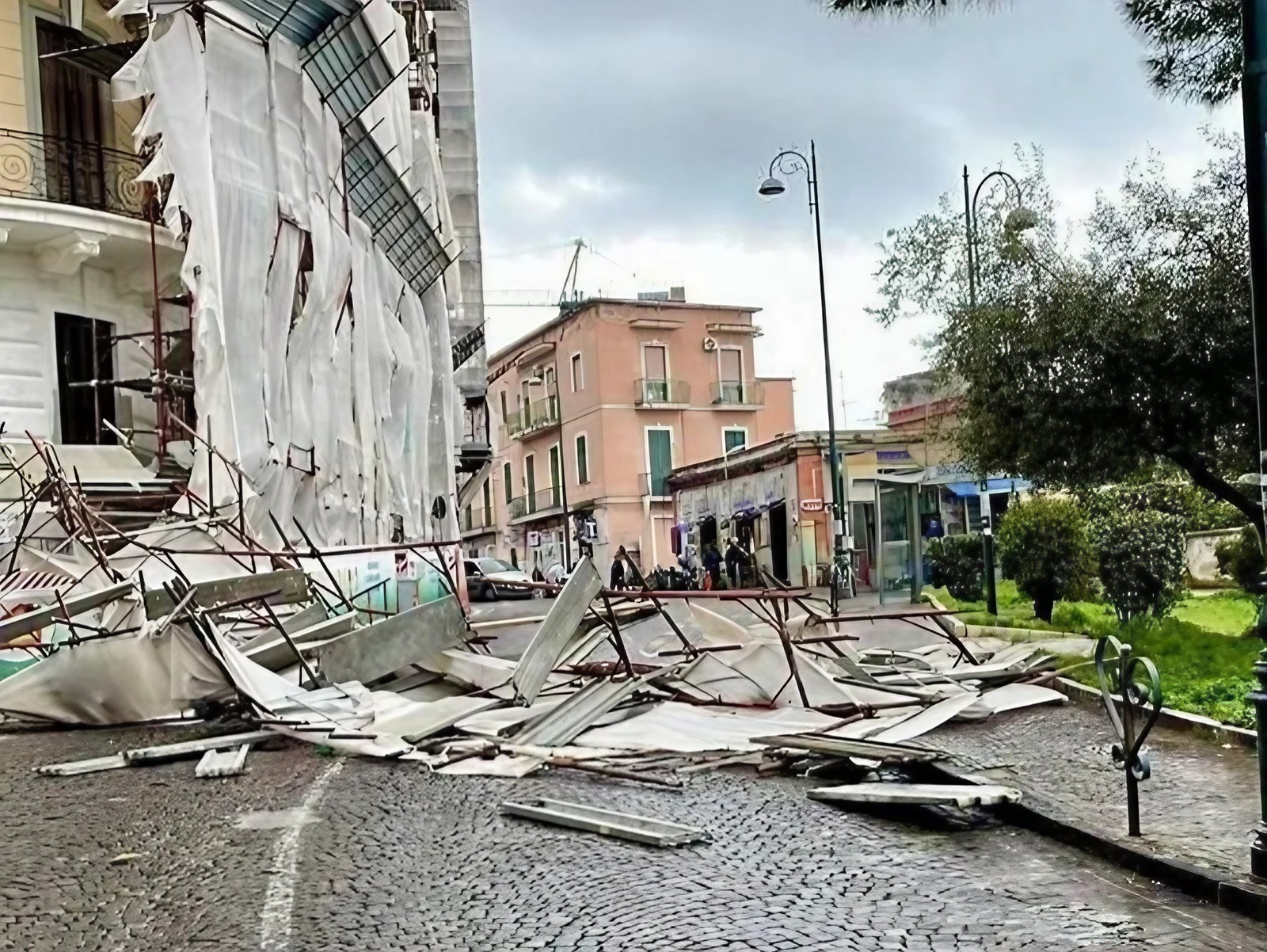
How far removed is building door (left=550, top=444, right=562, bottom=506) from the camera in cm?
6103

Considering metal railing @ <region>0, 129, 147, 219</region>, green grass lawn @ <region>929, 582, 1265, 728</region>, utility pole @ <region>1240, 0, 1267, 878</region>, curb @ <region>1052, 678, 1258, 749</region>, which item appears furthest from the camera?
metal railing @ <region>0, 129, 147, 219</region>

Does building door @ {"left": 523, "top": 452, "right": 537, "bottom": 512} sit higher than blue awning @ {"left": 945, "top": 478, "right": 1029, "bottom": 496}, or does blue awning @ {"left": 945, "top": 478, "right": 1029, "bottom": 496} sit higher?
building door @ {"left": 523, "top": 452, "right": 537, "bottom": 512}

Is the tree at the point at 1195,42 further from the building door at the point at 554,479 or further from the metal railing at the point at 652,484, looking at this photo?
the building door at the point at 554,479

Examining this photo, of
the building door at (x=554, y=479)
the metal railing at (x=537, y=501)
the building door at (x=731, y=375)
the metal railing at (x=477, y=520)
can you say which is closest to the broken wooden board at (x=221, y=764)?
the building door at (x=731, y=375)

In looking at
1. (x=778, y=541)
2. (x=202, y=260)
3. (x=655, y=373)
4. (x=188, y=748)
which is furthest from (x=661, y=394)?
(x=188, y=748)

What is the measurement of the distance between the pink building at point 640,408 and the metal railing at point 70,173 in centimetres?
3506

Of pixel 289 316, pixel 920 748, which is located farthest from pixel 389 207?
pixel 920 748

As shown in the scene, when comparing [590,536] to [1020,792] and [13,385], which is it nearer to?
[13,385]

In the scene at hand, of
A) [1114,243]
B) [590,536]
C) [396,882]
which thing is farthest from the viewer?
[590,536]

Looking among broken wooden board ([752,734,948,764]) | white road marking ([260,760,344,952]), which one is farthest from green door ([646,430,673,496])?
white road marking ([260,760,344,952])

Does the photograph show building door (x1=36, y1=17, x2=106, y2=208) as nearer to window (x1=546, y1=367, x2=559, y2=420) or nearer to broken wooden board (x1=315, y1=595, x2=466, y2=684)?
broken wooden board (x1=315, y1=595, x2=466, y2=684)

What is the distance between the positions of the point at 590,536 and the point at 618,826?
48.5 m

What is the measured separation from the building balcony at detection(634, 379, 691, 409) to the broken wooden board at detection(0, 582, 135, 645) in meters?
45.3

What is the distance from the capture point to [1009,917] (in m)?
4.93
